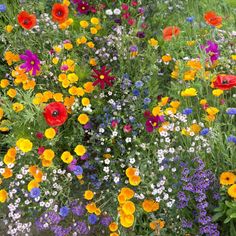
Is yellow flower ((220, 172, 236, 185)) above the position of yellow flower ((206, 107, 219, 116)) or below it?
below

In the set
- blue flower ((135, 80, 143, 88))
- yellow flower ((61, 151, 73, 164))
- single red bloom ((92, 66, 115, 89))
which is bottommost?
yellow flower ((61, 151, 73, 164))

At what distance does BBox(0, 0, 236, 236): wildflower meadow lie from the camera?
2543mm

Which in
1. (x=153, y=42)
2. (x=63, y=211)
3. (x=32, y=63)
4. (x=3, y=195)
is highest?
Answer: (x=153, y=42)

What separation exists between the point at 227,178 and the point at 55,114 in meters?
1.09

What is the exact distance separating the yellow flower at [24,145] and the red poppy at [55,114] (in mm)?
177

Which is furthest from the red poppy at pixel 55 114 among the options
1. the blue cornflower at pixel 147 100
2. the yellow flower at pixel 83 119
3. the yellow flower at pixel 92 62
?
the yellow flower at pixel 92 62

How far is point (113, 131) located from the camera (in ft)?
9.27

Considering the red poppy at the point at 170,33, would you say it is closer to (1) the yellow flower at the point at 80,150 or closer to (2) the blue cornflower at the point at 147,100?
(2) the blue cornflower at the point at 147,100

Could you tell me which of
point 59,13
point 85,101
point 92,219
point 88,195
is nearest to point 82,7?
point 59,13

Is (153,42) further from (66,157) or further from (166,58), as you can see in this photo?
(66,157)

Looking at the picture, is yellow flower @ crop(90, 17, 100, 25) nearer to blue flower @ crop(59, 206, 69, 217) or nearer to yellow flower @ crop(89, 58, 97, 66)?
yellow flower @ crop(89, 58, 97, 66)

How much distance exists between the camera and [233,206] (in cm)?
233

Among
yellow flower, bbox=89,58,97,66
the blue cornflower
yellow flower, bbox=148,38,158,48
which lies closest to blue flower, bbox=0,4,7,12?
yellow flower, bbox=89,58,97,66

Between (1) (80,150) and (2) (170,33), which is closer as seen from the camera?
(1) (80,150)
